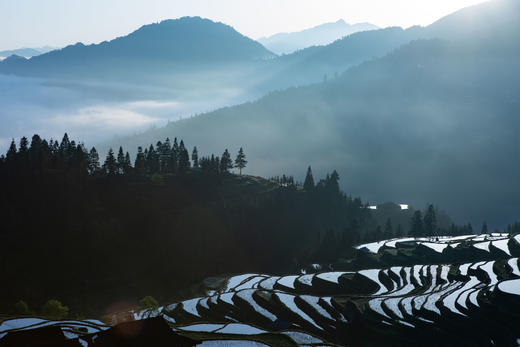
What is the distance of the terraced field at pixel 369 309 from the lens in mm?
63781

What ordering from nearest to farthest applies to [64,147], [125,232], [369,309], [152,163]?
[369,309] < [125,232] < [64,147] < [152,163]

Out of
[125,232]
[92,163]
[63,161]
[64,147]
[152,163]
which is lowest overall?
[125,232]

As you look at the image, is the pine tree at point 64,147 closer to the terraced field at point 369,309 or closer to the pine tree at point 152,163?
the pine tree at point 152,163

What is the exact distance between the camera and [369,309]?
260ft

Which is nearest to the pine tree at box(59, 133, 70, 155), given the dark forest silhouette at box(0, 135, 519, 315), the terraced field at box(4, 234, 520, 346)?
the dark forest silhouette at box(0, 135, 519, 315)

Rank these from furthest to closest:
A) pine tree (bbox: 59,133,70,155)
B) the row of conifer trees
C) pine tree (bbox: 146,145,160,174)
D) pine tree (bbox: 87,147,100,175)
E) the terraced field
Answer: pine tree (bbox: 146,145,160,174)
pine tree (bbox: 87,147,100,175)
pine tree (bbox: 59,133,70,155)
the row of conifer trees
the terraced field

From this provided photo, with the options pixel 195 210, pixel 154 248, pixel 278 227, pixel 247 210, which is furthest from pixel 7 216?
pixel 278 227

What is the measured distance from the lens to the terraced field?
6378 cm

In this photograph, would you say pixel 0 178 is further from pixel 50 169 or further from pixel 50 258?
pixel 50 258

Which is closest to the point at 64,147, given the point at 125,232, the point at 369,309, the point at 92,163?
the point at 92,163

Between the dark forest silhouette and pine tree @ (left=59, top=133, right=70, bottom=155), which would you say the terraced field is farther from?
pine tree @ (left=59, top=133, right=70, bottom=155)

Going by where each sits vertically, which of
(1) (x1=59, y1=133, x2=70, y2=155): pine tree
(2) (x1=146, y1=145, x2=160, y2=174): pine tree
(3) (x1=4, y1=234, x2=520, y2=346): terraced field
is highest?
(1) (x1=59, y1=133, x2=70, y2=155): pine tree

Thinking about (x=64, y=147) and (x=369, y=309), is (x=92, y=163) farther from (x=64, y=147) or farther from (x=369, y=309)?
(x=369, y=309)

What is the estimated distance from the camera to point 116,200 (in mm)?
168375
